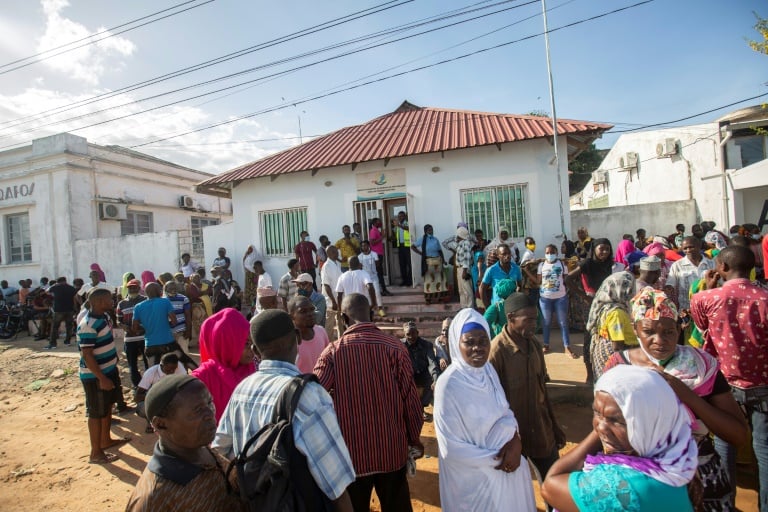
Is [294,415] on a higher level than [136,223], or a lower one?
lower

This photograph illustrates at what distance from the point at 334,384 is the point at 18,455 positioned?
16.6 feet

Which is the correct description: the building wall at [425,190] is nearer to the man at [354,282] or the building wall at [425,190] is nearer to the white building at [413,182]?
the white building at [413,182]

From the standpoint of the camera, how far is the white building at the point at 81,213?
48.0 ft

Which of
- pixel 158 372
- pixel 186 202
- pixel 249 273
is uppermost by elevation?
pixel 186 202

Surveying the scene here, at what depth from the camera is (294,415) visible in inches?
63.1

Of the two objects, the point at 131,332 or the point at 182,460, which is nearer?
the point at 182,460

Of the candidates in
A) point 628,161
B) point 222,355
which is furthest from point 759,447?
point 628,161

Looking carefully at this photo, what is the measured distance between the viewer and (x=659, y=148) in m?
15.7

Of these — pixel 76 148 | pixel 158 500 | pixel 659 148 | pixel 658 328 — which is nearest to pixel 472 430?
pixel 658 328

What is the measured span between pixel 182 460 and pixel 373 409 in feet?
3.83

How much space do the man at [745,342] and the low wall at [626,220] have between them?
10.4m

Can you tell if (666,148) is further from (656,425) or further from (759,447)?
(656,425)

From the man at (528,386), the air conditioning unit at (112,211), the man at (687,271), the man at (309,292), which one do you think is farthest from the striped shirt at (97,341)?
the air conditioning unit at (112,211)

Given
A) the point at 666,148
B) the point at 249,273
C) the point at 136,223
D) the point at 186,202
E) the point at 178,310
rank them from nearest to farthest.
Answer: the point at 178,310 < the point at 249,273 < the point at 666,148 < the point at 136,223 < the point at 186,202
